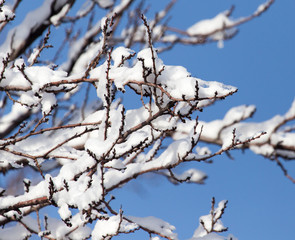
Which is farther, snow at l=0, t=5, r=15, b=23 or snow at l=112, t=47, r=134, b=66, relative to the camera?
snow at l=0, t=5, r=15, b=23

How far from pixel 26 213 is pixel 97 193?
6.54 feet

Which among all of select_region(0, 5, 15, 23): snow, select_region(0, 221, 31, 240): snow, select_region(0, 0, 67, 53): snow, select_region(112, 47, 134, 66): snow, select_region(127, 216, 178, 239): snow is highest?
select_region(0, 0, 67, 53): snow

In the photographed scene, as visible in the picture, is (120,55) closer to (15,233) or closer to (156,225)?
(156,225)

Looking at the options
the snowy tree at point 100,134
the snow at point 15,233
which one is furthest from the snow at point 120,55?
the snow at point 15,233

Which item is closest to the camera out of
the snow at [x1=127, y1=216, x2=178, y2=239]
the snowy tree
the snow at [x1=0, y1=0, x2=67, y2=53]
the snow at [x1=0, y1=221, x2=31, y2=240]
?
the snowy tree

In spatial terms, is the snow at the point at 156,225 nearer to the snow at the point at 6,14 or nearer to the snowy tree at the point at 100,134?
the snowy tree at the point at 100,134

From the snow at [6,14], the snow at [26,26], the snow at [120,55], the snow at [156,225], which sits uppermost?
the snow at [26,26]

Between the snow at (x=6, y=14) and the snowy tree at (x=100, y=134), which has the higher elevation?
the snow at (x=6, y=14)

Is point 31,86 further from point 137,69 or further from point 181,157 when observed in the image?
point 181,157

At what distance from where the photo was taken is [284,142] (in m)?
4.51

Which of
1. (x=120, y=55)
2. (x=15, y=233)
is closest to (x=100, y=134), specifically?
(x=120, y=55)

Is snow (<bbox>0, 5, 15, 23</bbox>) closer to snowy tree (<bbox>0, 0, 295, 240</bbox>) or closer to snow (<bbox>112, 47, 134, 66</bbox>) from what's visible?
snowy tree (<bbox>0, 0, 295, 240</bbox>)

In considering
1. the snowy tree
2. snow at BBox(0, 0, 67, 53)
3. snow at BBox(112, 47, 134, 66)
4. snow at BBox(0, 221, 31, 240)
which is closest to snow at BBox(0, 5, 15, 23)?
the snowy tree

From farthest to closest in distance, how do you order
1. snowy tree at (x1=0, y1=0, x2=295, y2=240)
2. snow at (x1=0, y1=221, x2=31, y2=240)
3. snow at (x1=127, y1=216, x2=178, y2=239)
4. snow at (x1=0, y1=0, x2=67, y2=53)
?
1. snow at (x1=0, y1=0, x2=67, y2=53)
2. snow at (x1=0, y1=221, x2=31, y2=240)
3. snow at (x1=127, y1=216, x2=178, y2=239)
4. snowy tree at (x1=0, y1=0, x2=295, y2=240)
